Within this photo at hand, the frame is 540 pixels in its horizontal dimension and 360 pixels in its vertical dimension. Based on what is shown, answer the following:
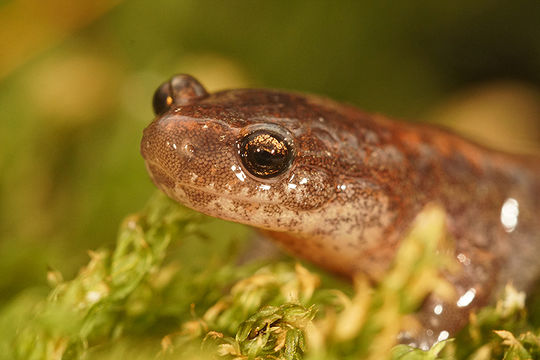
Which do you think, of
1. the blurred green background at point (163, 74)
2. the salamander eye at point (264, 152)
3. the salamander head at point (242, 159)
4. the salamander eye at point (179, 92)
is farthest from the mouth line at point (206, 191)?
the blurred green background at point (163, 74)

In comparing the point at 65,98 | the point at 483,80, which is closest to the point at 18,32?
the point at 65,98

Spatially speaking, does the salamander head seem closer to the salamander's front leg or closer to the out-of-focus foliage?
the out-of-focus foliage

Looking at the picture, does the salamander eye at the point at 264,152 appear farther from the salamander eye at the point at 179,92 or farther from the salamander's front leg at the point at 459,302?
the salamander's front leg at the point at 459,302

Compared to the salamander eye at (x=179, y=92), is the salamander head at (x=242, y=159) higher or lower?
lower

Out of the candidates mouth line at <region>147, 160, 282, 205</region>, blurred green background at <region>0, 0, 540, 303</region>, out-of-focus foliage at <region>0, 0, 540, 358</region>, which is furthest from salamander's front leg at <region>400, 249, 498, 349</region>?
blurred green background at <region>0, 0, 540, 303</region>

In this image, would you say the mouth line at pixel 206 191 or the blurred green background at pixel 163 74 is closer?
the mouth line at pixel 206 191
